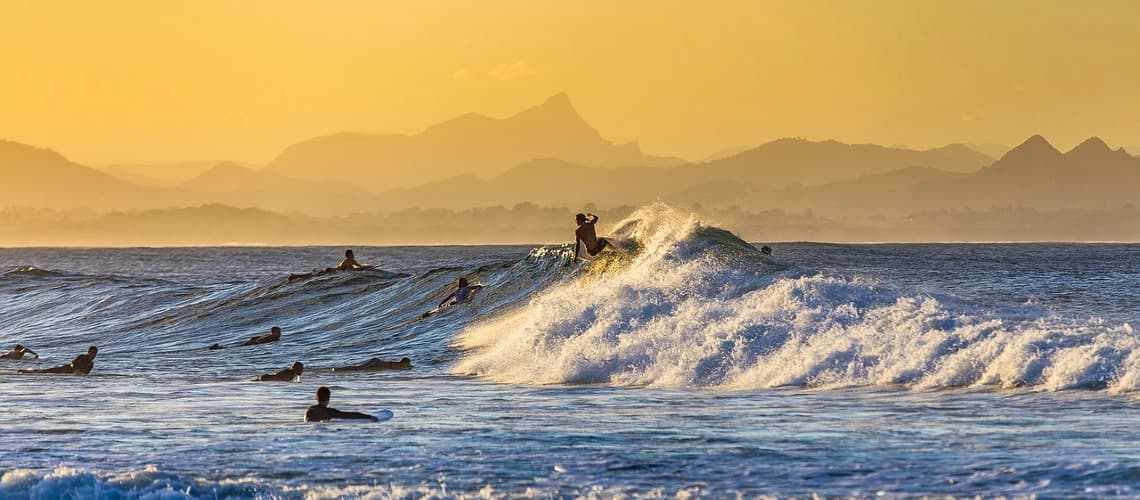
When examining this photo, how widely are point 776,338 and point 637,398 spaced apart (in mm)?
4489

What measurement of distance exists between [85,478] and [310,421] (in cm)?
453

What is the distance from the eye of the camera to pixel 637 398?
803 inches

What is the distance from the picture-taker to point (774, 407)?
1875 centimetres

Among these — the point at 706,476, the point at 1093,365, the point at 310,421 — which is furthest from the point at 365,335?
the point at 706,476

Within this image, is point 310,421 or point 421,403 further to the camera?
point 421,403

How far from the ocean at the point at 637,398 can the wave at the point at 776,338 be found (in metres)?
0.06

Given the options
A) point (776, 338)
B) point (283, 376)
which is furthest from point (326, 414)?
point (776, 338)

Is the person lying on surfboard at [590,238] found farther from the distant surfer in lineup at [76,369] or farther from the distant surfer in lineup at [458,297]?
the distant surfer in lineup at [76,369]

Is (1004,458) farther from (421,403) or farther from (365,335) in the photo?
(365,335)

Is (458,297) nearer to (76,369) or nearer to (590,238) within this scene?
(590,238)

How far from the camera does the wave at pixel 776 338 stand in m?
20.9

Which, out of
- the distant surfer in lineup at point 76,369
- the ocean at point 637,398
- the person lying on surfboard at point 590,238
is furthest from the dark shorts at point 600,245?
the distant surfer in lineup at point 76,369

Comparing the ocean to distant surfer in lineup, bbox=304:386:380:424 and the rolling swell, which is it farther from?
distant surfer in lineup, bbox=304:386:380:424

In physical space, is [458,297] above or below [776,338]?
above
